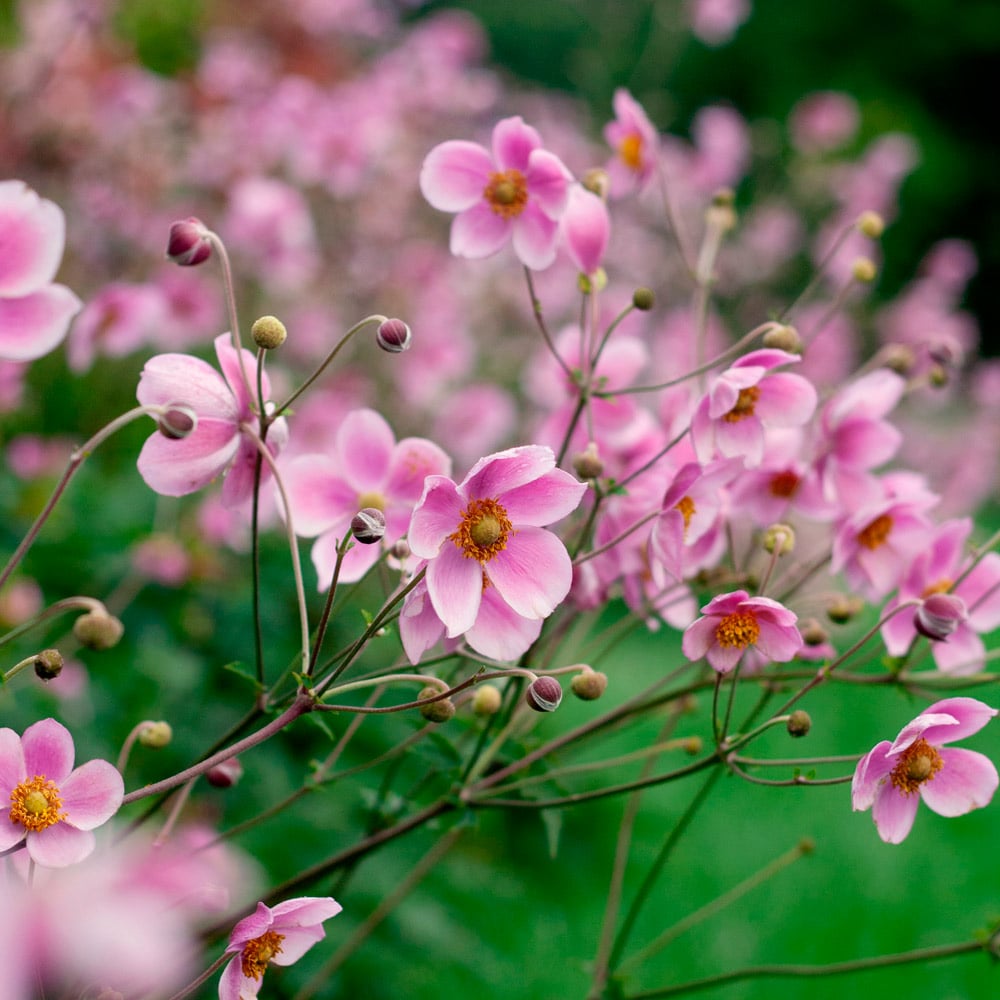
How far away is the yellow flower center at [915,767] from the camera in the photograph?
2.50 ft

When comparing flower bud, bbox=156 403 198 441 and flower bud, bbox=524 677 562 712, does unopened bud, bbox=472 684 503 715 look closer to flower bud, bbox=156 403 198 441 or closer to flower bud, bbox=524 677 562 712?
flower bud, bbox=524 677 562 712

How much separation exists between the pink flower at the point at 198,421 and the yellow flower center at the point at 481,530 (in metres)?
0.17

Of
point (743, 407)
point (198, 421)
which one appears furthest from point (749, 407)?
point (198, 421)

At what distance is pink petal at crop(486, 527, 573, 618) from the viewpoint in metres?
0.73

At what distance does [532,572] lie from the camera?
741 millimetres

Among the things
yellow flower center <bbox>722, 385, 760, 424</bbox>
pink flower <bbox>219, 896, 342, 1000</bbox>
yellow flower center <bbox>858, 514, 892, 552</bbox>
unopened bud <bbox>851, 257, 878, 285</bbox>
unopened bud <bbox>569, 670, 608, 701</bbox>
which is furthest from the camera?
unopened bud <bbox>851, 257, 878, 285</bbox>

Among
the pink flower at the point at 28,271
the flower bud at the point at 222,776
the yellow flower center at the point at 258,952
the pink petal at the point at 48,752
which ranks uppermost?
the pink flower at the point at 28,271

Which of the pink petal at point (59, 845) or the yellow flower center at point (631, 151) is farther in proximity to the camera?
the yellow flower center at point (631, 151)

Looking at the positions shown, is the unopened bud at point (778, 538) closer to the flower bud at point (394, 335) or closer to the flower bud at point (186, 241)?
the flower bud at point (394, 335)

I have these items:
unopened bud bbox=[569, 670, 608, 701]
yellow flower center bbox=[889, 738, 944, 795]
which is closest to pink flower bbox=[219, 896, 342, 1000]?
unopened bud bbox=[569, 670, 608, 701]

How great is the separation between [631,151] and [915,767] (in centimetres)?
77

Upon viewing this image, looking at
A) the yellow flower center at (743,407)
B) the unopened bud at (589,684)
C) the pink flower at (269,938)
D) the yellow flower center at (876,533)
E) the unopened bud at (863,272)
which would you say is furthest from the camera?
the unopened bud at (863,272)

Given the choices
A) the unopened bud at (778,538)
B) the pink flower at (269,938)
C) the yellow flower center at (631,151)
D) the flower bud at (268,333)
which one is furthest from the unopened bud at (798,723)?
the yellow flower center at (631,151)

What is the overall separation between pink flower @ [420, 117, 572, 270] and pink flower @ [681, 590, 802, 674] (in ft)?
1.22
